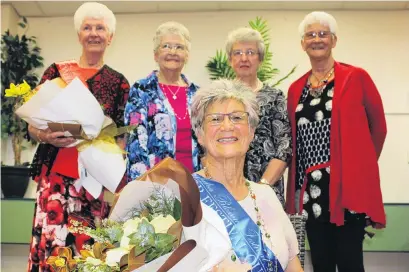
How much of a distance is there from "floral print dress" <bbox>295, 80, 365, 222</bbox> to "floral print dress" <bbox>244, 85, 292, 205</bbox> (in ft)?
0.42

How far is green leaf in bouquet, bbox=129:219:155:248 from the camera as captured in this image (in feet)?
4.14

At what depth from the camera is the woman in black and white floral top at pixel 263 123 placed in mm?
2689

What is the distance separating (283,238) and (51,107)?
1183 mm

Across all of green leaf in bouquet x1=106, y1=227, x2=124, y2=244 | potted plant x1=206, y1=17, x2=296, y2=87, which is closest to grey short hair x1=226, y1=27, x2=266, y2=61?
green leaf in bouquet x1=106, y1=227, x2=124, y2=244

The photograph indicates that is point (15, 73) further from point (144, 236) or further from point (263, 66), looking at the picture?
point (144, 236)

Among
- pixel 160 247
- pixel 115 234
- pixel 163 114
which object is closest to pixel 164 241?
pixel 160 247

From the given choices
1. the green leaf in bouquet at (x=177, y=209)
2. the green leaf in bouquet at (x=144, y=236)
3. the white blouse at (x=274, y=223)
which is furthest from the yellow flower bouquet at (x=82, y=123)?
the green leaf in bouquet at (x=144, y=236)

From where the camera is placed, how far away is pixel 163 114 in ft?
8.59

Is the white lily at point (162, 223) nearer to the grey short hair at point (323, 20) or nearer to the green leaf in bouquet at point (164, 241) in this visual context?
the green leaf in bouquet at point (164, 241)

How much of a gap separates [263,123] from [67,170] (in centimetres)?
96

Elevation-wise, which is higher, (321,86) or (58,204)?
(321,86)

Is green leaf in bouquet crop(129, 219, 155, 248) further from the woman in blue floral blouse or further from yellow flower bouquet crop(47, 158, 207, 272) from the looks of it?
the woman in blue floral blouse

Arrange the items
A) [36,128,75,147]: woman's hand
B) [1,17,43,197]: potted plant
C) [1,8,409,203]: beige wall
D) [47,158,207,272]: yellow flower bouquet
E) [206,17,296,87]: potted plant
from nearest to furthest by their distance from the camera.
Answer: [47,158,207,272]: yellow flower bouquet, [36,128,75,147]: woman's hand, [206,17,296,87]: potted plant, [1,17,43,197]: potted plant, [1,8,409,203]: beige wall

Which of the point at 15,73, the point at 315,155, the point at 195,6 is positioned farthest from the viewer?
the point at 195,6
